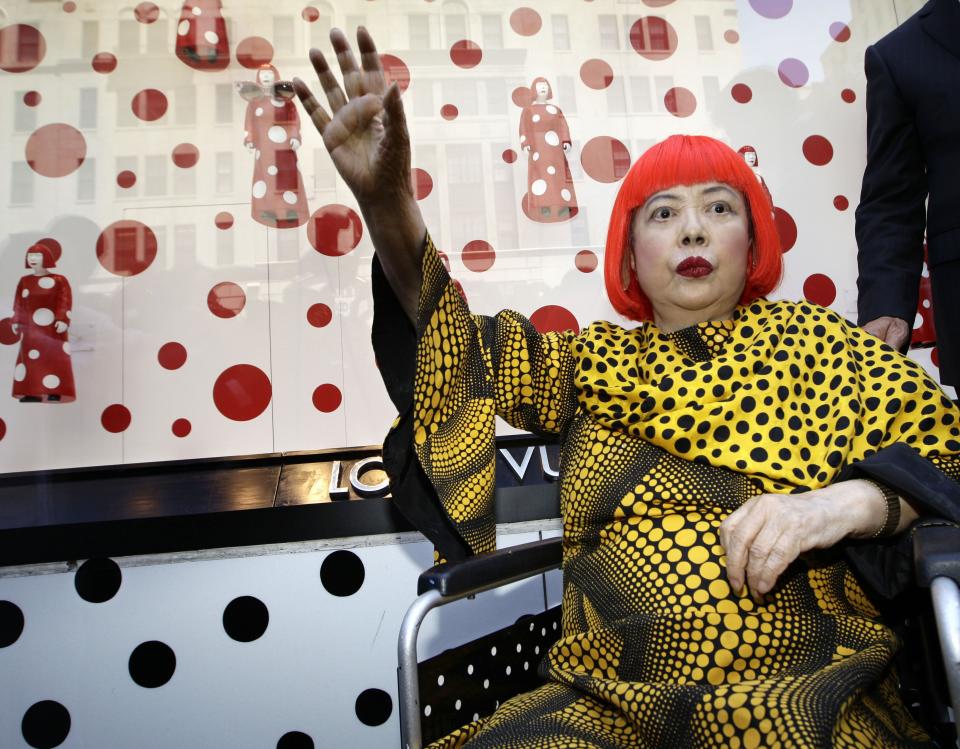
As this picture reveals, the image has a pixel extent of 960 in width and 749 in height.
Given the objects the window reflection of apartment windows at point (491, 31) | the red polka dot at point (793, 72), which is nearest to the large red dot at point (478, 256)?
the window reflection of apartment windows at point (491, 31)

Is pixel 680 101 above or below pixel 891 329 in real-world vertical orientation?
above

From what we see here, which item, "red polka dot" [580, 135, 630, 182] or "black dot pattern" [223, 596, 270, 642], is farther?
"red polka dot" [580, 135, 630, 182]

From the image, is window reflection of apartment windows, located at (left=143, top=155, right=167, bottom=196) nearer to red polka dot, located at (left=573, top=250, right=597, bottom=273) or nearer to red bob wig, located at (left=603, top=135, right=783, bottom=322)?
red polka dot, located at (left=573, top=250, right=597, bottom=273)

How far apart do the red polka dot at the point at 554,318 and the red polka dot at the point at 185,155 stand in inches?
43.3

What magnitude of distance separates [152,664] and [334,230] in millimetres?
1224

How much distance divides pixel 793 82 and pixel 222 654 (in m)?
2.29

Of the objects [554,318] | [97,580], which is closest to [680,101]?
[554,318]

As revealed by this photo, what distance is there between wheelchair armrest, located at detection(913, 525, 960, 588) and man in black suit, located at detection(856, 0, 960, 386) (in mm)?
731

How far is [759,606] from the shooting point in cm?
82

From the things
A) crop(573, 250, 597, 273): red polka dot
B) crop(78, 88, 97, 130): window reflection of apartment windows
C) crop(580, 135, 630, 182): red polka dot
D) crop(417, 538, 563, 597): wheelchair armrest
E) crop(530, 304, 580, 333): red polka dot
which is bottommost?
crop(417, 538, 563, 597): wheelchair armrest

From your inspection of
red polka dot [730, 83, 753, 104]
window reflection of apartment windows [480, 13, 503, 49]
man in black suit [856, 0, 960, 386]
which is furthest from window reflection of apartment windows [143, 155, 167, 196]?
man in black suit [856, 0, 960, 386]

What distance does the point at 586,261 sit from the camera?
7.03 feet

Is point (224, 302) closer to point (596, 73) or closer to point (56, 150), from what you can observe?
point (56, 150)

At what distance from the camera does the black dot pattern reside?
152cm
